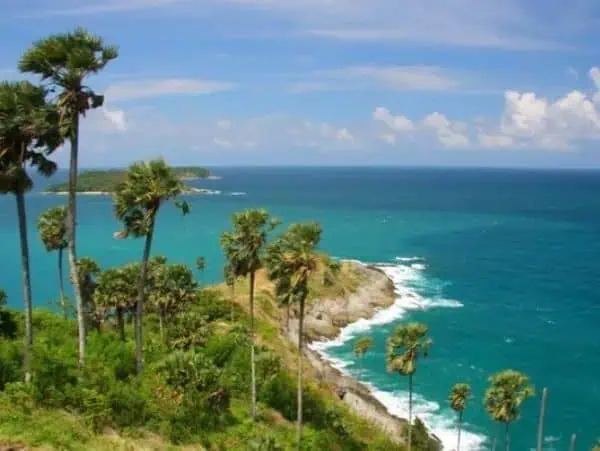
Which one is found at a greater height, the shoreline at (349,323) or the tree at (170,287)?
the tree at (170,287)

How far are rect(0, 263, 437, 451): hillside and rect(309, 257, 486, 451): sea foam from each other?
507 cm

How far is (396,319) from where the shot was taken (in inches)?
4011

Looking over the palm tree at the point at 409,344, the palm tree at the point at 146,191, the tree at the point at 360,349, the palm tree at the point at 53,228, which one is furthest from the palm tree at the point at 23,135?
the tree at the point at 360,349

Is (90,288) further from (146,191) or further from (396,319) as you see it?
(396,319)

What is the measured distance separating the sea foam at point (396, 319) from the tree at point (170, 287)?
28.6 m

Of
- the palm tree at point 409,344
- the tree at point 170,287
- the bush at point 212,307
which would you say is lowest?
the bush at point 212,307

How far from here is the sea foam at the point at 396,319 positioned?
6419 centimetres

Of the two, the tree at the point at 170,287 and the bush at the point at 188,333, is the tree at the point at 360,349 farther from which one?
the bush at the point at 188,333

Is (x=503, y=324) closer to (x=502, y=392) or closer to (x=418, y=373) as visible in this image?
(x=418, y=373)

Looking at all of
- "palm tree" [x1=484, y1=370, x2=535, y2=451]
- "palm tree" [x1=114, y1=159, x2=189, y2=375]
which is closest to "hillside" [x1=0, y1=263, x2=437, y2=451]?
"palm tree" [x1=114, y1=159, x2=189, y2=375]

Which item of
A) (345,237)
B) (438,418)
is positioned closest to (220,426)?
(438,418)

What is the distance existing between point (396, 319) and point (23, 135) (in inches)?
3201

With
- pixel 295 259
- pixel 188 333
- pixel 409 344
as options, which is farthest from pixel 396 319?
pixel 295 259

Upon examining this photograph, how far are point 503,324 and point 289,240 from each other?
73507 mm
